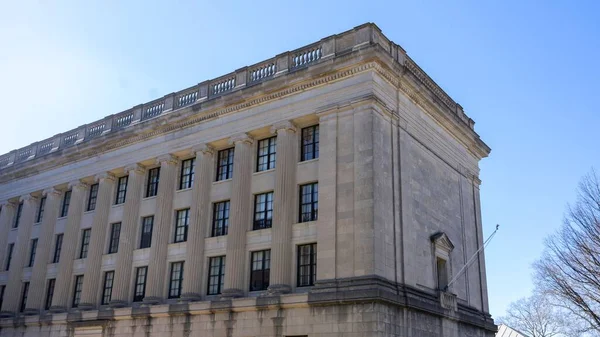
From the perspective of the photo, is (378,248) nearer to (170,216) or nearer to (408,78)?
(408,78)

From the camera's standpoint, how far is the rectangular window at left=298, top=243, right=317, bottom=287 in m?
26.1

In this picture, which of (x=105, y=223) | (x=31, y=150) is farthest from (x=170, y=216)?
(x=31, y=150)

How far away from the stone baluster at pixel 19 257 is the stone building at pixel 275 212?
0.82 ft

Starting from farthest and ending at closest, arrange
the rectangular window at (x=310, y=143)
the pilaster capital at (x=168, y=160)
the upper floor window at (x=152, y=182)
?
the upper floor window at (x=152, y=182)
the pilaster capital at (x=168, y=160)
the rectangular window at (x=310, y=143)

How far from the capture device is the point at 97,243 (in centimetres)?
3494

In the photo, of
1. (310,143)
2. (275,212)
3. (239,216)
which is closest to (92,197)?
(239,216)

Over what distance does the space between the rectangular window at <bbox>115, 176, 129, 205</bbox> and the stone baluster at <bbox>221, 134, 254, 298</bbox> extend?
9294 mm

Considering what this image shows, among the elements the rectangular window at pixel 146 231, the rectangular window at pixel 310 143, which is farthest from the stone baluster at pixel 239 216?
the rectangular window at pixel 146 231

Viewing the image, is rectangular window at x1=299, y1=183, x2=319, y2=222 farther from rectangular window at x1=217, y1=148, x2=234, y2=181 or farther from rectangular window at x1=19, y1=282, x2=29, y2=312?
rectangular window at x1=19, y1=282, x2=29, y2=312

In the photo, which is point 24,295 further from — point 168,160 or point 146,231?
point 168,160

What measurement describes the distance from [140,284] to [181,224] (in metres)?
4.17

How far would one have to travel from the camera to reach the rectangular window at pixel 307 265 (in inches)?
1027

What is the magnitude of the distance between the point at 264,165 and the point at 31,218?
67.4 ft

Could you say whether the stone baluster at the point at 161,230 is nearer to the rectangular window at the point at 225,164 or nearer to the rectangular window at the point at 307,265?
the rectangular window at the point at 225,164
